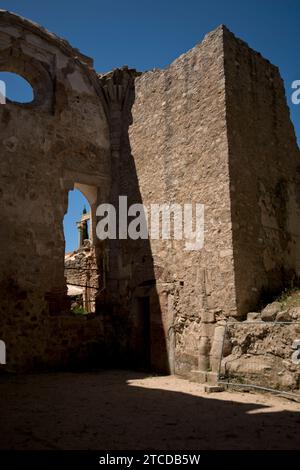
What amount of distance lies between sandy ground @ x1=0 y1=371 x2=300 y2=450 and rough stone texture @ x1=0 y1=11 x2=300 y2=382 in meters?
1.44

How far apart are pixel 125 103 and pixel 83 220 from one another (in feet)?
63.0

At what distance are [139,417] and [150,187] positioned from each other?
217 inches

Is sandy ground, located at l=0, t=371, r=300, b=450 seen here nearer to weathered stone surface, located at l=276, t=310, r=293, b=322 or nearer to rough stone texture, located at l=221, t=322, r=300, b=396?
rough stone texture, located at l=221, t=322, r=300, b=396

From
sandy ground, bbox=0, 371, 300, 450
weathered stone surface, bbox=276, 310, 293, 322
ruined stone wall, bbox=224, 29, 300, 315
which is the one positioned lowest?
sandy ground, bbox=0, 371, 300, 450

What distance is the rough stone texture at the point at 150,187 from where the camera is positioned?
24.8 ft

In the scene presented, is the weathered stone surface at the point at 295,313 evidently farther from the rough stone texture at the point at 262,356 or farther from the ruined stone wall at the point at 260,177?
the ruined stone wall at the point at 260,177

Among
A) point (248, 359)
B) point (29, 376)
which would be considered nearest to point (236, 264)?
point (248, 359)

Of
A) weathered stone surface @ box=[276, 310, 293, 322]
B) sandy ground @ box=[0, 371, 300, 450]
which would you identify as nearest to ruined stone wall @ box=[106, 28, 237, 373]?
weathered stone surface @ box=[276, 310, 293, 322]

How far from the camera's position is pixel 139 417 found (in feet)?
14.9

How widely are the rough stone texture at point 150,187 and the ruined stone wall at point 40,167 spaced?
1.0 inches

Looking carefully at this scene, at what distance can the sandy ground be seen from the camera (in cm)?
358

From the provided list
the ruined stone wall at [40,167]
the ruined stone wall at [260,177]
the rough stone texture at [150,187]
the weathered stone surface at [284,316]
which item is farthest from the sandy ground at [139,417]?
the ruined stone wall at [260,177]

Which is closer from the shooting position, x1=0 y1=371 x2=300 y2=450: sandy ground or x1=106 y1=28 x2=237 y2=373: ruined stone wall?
x1=0 y1=371 x2=300 y2=450: sandy ground
